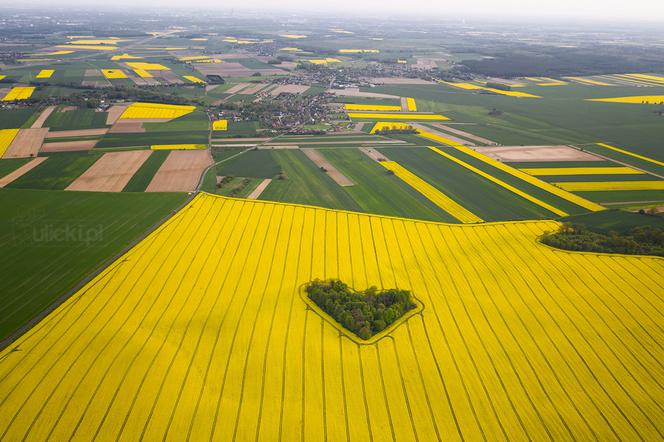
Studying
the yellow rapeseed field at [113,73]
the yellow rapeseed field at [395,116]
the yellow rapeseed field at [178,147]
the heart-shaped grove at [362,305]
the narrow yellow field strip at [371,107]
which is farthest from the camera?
the yellow rapeseed field at [113,73]

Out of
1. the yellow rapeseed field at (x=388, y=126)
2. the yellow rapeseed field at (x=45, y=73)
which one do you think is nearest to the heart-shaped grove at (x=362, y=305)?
the yellow rapeseed field at (x=388, y=126)

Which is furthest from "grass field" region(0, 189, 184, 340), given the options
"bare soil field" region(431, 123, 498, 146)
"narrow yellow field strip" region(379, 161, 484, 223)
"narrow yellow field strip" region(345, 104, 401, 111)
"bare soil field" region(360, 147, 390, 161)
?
"narrow yellow field strip" region(345, 104, 401, 111)


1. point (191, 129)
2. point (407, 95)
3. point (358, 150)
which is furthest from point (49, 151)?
point (407, 95)

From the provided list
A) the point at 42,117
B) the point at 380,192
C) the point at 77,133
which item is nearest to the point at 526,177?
A: the point at 380,192

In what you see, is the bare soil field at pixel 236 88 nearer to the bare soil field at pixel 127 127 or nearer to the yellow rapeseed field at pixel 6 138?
the bare soil field at pixel 127 127

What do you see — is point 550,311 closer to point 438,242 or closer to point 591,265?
point 591,265

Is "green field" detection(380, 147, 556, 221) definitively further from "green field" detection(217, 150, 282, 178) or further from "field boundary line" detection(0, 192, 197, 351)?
"field boundary line" detection(0, 192, 197, 351)
